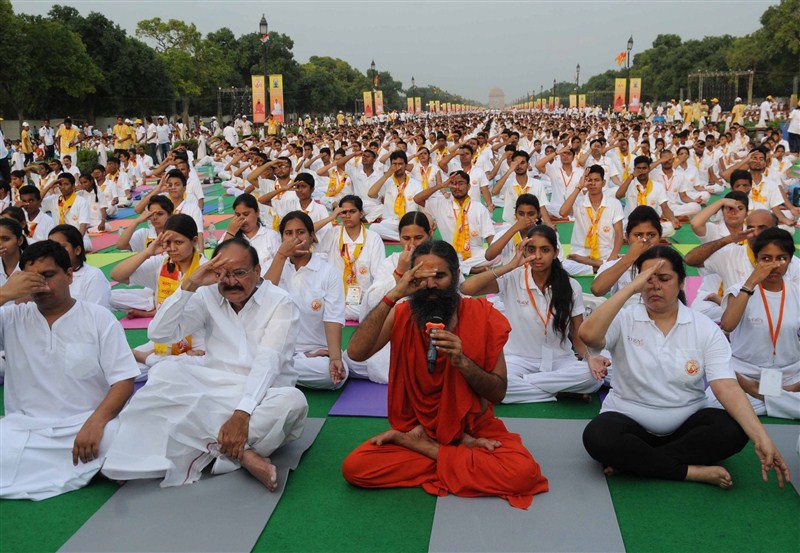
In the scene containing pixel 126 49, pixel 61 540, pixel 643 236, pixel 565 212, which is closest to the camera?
pixel 61 540

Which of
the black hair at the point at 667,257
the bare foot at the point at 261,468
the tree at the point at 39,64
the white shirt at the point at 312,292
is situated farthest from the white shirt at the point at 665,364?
the tree at the point at 39,64

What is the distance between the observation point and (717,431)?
11.1 ft

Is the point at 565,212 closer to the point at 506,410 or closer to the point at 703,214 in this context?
the point at 703,214

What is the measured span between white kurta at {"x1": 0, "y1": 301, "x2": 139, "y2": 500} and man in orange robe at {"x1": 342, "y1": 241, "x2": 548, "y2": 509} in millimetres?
1281

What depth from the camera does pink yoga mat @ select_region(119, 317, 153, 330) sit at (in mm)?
6508

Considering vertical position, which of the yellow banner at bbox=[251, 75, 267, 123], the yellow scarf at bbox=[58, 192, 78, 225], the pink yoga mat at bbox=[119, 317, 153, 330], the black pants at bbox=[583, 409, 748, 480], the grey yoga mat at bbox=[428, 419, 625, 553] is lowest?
the grey yoga mat at bbox=[428, 419, 625, 553]

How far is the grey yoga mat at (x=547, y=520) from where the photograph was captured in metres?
2.99

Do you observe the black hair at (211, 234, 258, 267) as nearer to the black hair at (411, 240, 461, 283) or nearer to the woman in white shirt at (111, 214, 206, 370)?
the black hair at (411, 240, 461, 283)

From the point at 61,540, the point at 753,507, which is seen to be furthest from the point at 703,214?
the point at 61,540

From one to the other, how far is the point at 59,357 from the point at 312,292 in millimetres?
1999

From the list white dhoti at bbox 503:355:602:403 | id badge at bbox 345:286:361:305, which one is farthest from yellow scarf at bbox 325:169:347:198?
white dhoti at bbox 503:355:602:403

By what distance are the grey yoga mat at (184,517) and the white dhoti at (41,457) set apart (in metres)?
0.26

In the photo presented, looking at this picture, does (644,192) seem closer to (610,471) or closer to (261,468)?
(610,471)

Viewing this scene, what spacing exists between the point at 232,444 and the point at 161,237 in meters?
1.93
